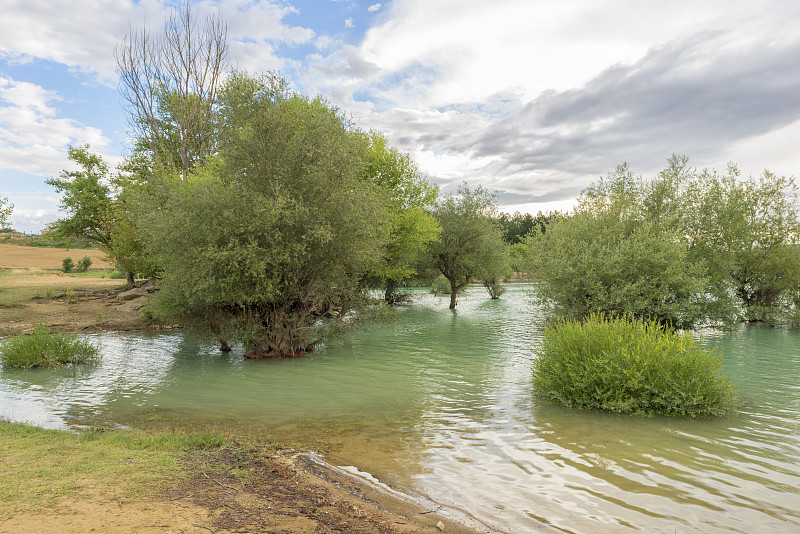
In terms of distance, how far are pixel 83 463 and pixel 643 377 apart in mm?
11981

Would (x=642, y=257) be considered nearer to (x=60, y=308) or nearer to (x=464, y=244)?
(x=464, y=244)

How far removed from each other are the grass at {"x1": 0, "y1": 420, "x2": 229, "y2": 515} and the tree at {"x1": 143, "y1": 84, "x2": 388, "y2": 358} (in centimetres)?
951

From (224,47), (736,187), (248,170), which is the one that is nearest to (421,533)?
(248,170)

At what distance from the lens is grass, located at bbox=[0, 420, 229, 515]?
627 cm

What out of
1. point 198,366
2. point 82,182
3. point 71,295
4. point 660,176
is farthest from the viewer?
point 82,182

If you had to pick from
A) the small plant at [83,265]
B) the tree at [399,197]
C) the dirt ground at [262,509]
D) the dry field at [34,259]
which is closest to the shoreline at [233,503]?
the dirt ground at [262,509]

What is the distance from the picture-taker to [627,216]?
1094 inches

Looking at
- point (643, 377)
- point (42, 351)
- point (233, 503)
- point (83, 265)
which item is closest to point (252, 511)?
point (233, 503)

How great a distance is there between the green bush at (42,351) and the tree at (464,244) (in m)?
34.8

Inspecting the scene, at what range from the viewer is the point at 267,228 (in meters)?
18.8

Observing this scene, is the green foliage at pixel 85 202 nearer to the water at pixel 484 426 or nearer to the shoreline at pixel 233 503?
the water at pixel 484 426

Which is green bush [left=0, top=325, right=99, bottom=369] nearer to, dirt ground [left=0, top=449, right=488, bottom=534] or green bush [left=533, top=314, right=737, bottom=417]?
dirt ground [left=0, top=449, right=488, bottom=534]

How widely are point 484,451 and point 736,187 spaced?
32502 millimetres

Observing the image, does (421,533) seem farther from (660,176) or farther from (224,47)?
(224,47)
